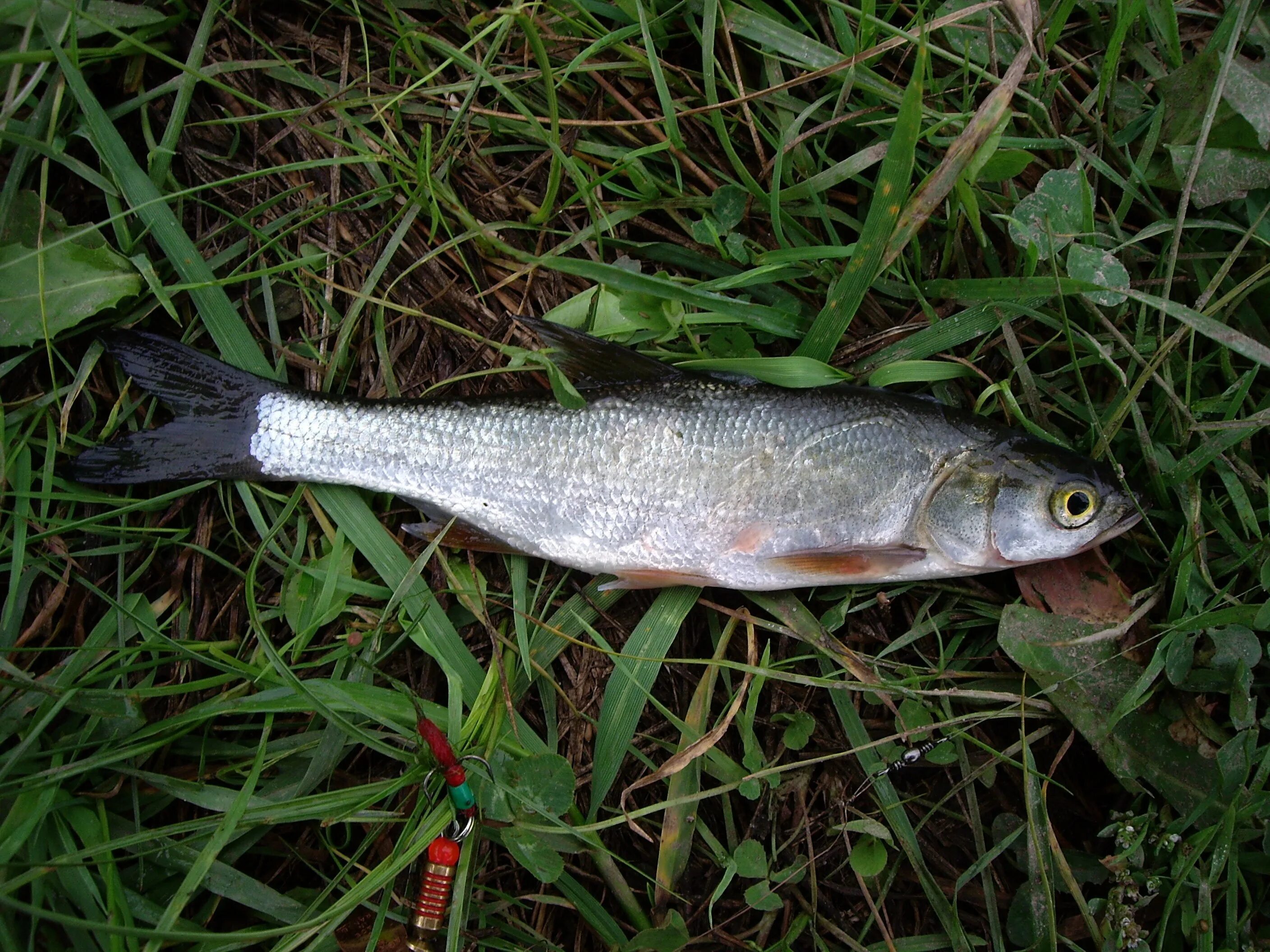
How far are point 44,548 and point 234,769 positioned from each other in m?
1.06

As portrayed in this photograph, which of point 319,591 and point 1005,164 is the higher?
point 1005,164

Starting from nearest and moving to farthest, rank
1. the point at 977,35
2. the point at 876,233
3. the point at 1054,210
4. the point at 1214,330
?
the point at 1214,330 → the point at 876,233 → the point at 1054,210 → the point at 977,35

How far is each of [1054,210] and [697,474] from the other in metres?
1.58

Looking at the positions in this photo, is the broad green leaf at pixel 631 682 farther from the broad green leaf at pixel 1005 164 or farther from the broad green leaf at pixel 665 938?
the broad green leaf at pixel 1005 164

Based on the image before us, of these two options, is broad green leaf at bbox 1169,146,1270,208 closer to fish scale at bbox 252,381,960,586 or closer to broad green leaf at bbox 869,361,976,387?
broad green leaf at bbox 869,361,976,387

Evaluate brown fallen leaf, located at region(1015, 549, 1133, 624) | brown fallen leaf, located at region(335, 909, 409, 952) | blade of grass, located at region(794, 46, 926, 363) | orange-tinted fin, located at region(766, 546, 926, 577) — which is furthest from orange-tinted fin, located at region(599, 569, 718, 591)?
brown fallen leaf, located at region(335, 909, 409, 952)

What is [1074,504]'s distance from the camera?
261 centimetres

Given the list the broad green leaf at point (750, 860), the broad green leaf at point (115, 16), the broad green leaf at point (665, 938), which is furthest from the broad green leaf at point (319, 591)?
the broad green leaf at point (115, 16)

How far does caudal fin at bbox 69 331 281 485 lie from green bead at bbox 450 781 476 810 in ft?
4.42

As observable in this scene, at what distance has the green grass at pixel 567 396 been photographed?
255cm

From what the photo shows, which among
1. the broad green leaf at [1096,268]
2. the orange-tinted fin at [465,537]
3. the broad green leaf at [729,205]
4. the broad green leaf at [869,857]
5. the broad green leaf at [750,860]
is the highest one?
the broad green leaf at [729,205]

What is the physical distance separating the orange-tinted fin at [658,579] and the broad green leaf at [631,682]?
4.8 inches

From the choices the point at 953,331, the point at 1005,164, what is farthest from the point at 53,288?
the point at 1005,164

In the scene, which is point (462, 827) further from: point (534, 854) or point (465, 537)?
point (465, 537)
